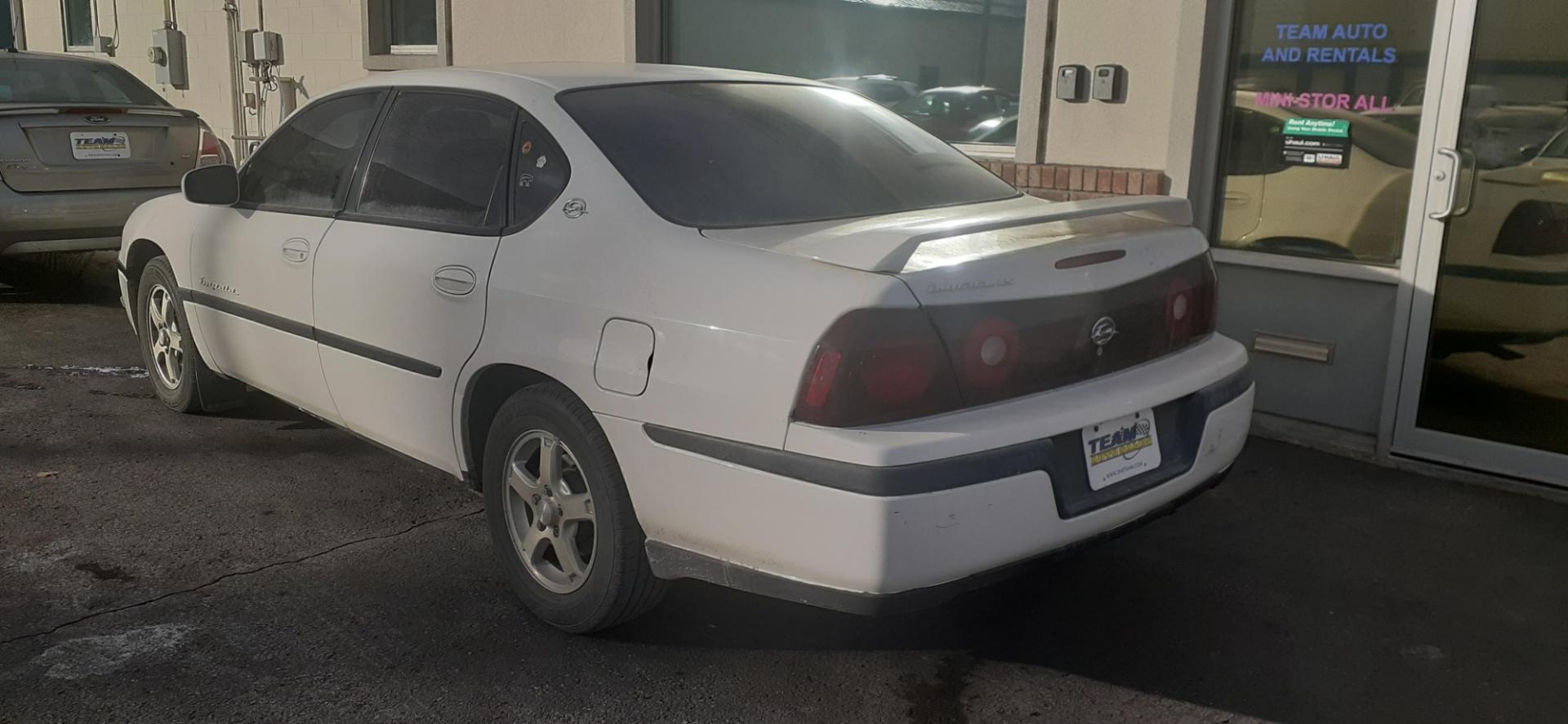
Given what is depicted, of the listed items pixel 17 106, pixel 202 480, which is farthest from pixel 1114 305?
pixel 17 106

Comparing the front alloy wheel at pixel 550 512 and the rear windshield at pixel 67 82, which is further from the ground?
the rear windshield at pixel 67 82

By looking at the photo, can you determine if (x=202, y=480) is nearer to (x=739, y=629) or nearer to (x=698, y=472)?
(x=739, y=629)

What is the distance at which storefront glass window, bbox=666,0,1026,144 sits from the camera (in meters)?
6.94

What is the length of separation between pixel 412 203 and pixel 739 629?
5.32ft

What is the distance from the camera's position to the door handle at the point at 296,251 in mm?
4301

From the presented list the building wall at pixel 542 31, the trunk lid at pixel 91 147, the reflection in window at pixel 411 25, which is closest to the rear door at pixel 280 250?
the trunk lid at pixel 91 147

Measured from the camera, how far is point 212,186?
4.79 meters

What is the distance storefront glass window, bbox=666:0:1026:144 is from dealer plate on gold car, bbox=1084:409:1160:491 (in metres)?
3.83

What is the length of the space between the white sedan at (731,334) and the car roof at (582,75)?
0.9 inches

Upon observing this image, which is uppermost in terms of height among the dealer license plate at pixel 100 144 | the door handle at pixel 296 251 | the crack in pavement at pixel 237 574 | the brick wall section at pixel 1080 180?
the brick wall section at pixel 1080 180

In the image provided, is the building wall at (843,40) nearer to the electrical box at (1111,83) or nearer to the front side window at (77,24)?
the electrical box at (1111,83)

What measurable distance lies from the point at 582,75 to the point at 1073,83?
114 inches

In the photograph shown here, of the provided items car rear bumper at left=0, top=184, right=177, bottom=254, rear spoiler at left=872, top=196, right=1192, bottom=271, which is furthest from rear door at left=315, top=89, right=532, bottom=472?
car rear bumper at left=0, top=184, right=177, bottom=254

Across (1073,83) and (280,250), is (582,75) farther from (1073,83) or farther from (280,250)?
(1073,83)
